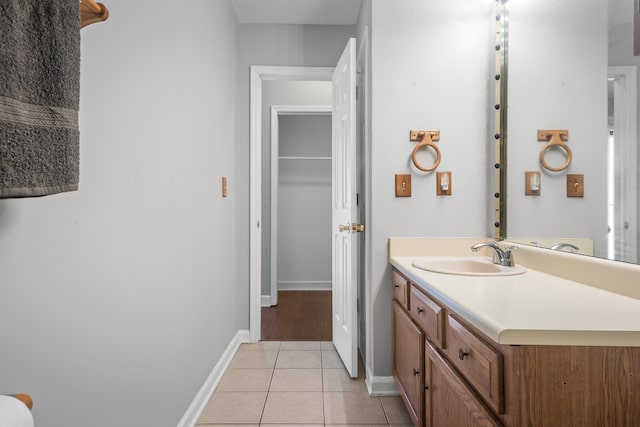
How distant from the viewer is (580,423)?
2.66 ft

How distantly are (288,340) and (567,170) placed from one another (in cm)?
224

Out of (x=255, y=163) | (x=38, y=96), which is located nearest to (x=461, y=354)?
(x=38, y=96)

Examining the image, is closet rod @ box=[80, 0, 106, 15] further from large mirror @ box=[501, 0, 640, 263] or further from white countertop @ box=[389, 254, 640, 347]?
large mirror @ box=[501, 0, 640, 263]

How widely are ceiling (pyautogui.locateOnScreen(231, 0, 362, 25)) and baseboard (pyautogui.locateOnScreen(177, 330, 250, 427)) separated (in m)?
2.39

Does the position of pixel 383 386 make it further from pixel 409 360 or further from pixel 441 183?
pixel 441 183

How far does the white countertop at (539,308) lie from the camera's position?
0.82m

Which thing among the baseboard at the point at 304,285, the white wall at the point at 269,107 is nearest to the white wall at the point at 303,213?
the baseboard at the point at 304,285

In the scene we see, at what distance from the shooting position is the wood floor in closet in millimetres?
3018

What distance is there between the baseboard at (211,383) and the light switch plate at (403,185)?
1.47 metres

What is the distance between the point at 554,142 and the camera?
155 centimetres

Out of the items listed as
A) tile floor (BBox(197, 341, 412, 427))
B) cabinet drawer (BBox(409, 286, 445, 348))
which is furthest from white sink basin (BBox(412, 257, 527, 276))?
tile floor (BBox(197, 341, 412, 427))

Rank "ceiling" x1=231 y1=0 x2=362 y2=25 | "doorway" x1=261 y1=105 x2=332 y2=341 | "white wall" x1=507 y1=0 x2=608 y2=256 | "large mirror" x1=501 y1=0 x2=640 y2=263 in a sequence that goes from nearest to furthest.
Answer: "large mirror" x1=501 y1=0 x2=640 y2=263
"white wall" x1=507 y1=0 x2=608 y2=256
"ceiling" x1=231 y1=0 x2=362 y2=25
"doorway" x1=261 y1=105 x2=332 y2=341

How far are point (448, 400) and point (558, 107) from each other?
1.23m

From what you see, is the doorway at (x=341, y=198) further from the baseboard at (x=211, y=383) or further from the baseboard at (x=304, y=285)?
the baseboard at (x=304, y=285)
